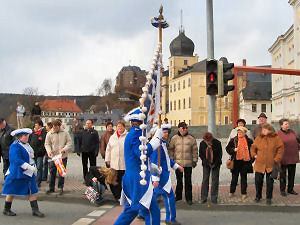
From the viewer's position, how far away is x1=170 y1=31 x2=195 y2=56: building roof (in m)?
86.8

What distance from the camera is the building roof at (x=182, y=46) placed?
285 feet

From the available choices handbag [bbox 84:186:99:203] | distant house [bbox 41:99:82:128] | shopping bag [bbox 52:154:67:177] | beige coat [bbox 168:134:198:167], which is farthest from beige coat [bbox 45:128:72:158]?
distant house [bbox 41:99:82:128]

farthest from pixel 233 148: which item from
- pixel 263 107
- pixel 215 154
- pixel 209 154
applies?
pixel 263 107

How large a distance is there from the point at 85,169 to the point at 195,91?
6622cm

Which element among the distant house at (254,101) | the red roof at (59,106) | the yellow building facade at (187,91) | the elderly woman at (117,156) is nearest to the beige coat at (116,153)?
the elderly woman at (117,156)

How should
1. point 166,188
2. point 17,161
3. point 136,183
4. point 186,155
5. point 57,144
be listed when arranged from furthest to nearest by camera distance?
point 57,144 < point 186,155 < point 17,161 < point 166,188 < point 136,183

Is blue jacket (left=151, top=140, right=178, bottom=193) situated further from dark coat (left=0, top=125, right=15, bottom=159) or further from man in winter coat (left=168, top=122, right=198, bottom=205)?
dark coat (left=0, top=125, right=15, bottom=159)

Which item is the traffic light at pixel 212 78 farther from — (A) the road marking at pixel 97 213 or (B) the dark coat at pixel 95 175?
(A) the road marking at pixel 97 213

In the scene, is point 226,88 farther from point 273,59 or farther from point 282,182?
point 273,59

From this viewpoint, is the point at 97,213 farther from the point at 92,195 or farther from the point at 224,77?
the point at 224,77

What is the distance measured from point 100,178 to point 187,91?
70252 millimetres

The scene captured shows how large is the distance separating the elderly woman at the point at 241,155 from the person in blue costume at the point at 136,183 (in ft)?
13.1

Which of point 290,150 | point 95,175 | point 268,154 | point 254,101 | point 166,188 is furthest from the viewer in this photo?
point 254,101

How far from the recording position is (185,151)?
8461 mm
